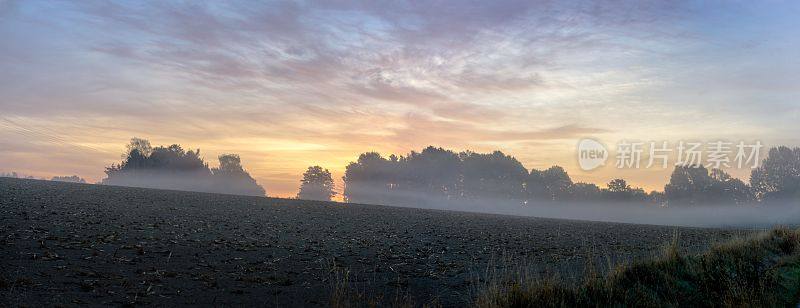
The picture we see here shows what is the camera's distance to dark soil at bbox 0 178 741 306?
11356mm

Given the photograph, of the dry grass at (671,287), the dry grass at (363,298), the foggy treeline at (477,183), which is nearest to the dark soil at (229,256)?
the dry grass at (363,298)

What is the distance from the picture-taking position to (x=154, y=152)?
11962 centimetres

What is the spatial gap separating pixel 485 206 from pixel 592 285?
98527 mm

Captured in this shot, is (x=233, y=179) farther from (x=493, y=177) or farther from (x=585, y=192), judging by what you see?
(x=585, y=192)

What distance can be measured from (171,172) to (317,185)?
35.5 meters

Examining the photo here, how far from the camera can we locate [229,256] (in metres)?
15.5

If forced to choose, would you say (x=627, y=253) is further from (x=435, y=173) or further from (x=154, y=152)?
(x=154, y=152)

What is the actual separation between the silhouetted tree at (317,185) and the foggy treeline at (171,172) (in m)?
14.3

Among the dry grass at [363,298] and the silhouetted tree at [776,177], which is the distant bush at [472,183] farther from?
the dry grass at [363,298]

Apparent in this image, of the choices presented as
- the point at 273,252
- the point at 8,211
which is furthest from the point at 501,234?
the point at 8,211

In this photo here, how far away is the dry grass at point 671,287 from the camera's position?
11.5 meters

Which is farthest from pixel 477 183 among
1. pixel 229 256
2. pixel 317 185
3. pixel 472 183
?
pixel 229 256

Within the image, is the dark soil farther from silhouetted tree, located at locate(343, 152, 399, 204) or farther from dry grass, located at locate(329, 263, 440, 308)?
silhouetted tree, located at locate(343, 152, 399, 204)

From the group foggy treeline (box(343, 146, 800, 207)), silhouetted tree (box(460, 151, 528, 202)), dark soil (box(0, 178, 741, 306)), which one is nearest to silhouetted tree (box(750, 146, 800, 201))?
foggy treeline (box(343, 146, 800, 207))
